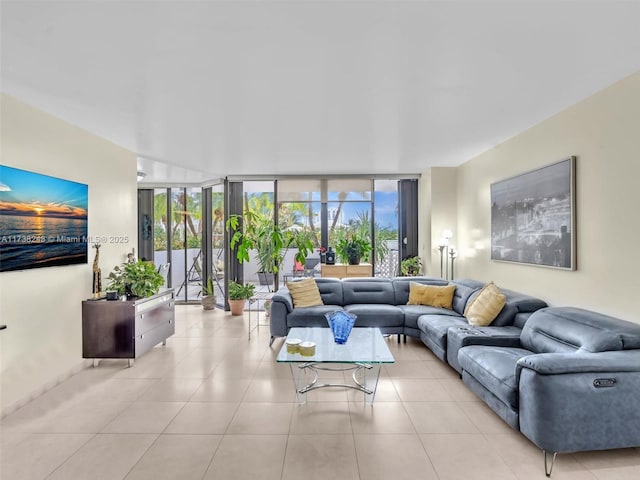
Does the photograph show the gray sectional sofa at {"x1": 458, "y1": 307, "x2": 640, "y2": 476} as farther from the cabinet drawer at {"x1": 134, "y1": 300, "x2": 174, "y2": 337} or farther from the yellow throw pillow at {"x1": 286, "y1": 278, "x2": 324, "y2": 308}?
the cabinet drawer at {"x1": 134, "y1": 300, "x2": 174, "y2": 337}

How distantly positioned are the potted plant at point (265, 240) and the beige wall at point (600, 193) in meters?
3.75

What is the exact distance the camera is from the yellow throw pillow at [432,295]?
511 cm

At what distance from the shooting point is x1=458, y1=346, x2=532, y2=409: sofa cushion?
8.59 feet

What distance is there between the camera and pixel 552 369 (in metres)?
2.31

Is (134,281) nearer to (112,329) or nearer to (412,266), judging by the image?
(112,329)

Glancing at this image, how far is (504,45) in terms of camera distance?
2.36m

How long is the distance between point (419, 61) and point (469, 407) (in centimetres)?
280

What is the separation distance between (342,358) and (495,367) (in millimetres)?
1210

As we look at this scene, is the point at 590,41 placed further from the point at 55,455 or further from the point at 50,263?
the point at 50,263

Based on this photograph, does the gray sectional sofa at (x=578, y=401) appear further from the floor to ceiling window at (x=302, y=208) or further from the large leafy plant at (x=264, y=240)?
the floor to ceiling window at (x=302, y=208)

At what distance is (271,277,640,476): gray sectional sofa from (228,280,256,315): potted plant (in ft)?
11.7

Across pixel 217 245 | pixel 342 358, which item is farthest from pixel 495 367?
pixel 217 245

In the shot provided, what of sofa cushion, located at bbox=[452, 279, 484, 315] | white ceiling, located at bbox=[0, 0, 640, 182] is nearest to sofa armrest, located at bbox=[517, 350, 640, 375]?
white ceiling, located at bbox=[0, 0, 640, 182]

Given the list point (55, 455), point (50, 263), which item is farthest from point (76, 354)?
point (55, 455)
